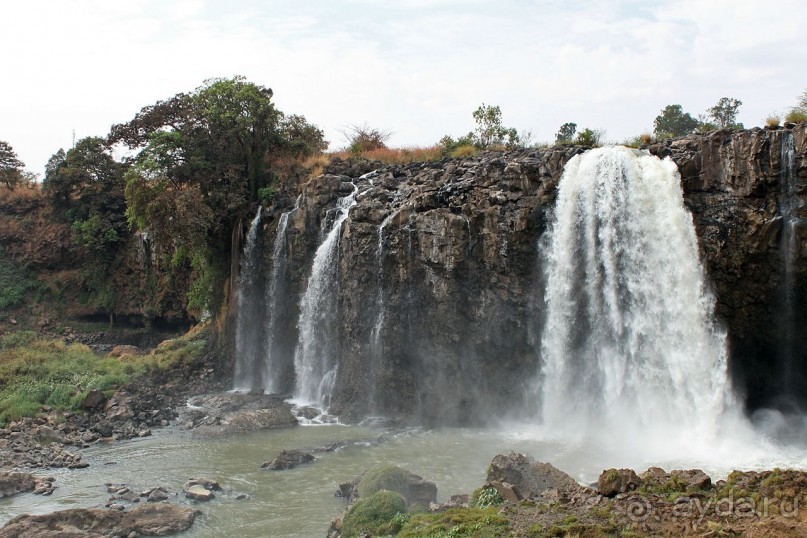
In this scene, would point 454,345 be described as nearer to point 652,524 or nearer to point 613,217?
point 613,217

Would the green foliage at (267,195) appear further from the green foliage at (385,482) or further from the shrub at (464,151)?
the green foliage at (385,482)

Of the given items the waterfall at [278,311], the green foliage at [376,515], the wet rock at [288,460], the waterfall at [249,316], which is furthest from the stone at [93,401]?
the green foliage at [376,515]

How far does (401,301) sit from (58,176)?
27.0 m

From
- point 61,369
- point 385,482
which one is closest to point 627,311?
point 385,482

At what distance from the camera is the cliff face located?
1856 centimetres

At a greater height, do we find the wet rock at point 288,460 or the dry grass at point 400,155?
the dry grass at point 400,155

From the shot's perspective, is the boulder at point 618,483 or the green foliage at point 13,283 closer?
the boulder at point 618,483

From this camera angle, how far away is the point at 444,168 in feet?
85.6

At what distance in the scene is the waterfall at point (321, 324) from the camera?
1016 inches

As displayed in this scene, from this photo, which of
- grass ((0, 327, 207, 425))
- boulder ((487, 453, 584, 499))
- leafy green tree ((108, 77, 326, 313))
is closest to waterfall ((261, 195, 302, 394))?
leafy green tree ((108, 77, 326, 313))

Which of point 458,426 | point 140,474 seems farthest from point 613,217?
point 140,474

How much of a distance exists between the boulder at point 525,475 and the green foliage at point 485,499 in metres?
0.38

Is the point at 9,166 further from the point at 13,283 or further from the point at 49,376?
the point at 49,376

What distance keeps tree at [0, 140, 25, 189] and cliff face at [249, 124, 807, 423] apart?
28632 millimetres
